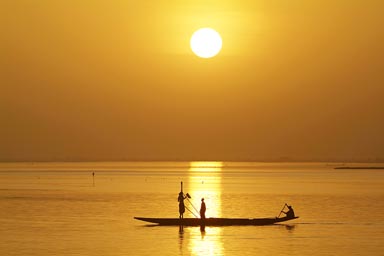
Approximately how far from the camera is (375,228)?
51.4 meters

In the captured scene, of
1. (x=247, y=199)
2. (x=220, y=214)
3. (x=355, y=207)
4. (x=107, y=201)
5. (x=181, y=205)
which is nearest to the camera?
(x=181, y=205)

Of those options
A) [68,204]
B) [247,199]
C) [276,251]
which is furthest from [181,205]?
[247,199]

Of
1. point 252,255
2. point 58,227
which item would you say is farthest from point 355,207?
point 252,255

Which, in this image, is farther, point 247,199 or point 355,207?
point 247,199

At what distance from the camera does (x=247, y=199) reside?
289 feet

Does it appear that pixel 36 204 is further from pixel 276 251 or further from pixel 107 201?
pixel 276 251

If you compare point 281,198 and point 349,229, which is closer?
point 349,229

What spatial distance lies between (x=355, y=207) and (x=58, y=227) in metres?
32.9

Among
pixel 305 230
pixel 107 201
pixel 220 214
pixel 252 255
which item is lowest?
pixel 252 255

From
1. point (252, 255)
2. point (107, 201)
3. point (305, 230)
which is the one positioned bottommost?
point (252, 255)

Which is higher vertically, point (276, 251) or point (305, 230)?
point (305, 230)

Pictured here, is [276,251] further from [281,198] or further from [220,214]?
[281,198]

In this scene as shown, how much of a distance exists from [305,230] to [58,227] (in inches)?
631

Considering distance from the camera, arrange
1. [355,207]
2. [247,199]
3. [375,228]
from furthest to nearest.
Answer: [247,199] < [355,207] < [375,228]
